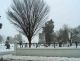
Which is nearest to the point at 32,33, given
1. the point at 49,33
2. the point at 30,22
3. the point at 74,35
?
the point at 30,22

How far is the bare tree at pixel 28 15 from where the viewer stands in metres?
29.2

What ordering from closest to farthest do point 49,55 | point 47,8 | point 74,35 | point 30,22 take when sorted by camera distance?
point 49,55 < point 30,22 < point 47,8 < point 74,35

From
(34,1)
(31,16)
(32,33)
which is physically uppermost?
(34,1)

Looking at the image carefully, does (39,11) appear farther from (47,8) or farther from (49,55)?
(49,55)

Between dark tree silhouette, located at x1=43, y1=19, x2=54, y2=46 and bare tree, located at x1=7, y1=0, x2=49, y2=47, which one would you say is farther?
dark tree silhouette, located at x1=43, y1=19, x2=54, y2=46

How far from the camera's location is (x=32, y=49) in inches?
1006

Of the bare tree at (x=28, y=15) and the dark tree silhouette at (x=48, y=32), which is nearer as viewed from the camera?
the bare tree at (x=28, y=15)

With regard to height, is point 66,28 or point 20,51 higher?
point 66,28

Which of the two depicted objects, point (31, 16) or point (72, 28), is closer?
point (31, 16)

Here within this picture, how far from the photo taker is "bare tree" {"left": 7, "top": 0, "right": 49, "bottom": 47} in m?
29.2

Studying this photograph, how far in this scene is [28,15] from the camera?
2917cm

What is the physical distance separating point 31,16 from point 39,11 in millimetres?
1512

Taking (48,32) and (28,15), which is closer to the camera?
(28,15)

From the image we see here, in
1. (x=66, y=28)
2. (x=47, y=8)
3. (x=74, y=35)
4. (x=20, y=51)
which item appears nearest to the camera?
(x=20, y=51)
